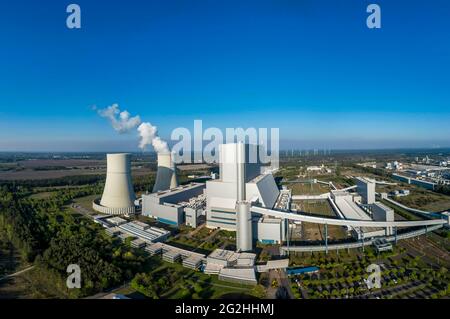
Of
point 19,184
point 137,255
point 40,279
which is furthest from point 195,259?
point 19,184

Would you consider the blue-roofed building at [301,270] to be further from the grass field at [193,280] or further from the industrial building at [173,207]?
the industrial building at [173,207]

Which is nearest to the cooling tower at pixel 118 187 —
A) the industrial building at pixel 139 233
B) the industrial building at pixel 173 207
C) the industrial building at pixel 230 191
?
the industrial building at pixel 173 207

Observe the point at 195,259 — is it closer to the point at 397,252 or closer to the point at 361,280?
the point at 361,280

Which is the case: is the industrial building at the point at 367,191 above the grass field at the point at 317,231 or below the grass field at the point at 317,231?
above

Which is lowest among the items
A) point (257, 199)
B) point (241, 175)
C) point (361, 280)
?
point (361, 280)

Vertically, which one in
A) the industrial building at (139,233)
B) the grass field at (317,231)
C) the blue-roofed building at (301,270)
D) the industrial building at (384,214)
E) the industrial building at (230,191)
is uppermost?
the industrial building at (230,191)

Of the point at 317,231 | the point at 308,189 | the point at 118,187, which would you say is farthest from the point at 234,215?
the point at 308,189
